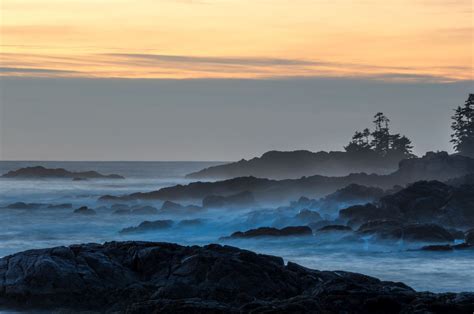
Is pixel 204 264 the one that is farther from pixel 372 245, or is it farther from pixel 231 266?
pixel 372 245

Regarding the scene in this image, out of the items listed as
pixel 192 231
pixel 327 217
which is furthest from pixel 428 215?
pixel 192 231

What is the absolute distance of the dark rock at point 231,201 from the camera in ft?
214

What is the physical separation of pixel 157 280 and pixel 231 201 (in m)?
41.0

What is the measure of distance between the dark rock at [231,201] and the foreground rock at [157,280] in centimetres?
3871

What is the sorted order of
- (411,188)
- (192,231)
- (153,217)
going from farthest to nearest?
(153,217) < (192,231) < (411,188)

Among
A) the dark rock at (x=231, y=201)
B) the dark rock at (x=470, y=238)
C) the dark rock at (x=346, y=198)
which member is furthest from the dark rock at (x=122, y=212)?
the dark rock at (x=470, y=238)

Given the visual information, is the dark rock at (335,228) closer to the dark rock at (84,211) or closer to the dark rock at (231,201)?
the dark rock at (231,201)

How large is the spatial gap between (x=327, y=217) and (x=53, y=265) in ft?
97.3

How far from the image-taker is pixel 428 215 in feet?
159

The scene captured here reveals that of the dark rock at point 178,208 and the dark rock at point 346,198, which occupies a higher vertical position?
the dark rock at point 346,198

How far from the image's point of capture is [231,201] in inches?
2594

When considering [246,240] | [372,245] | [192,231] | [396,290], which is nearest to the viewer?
[396,290]

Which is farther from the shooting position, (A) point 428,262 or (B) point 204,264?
(A) point 428,262

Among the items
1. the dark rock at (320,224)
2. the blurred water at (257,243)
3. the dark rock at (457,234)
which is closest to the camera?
the blurred water at (257,243)
